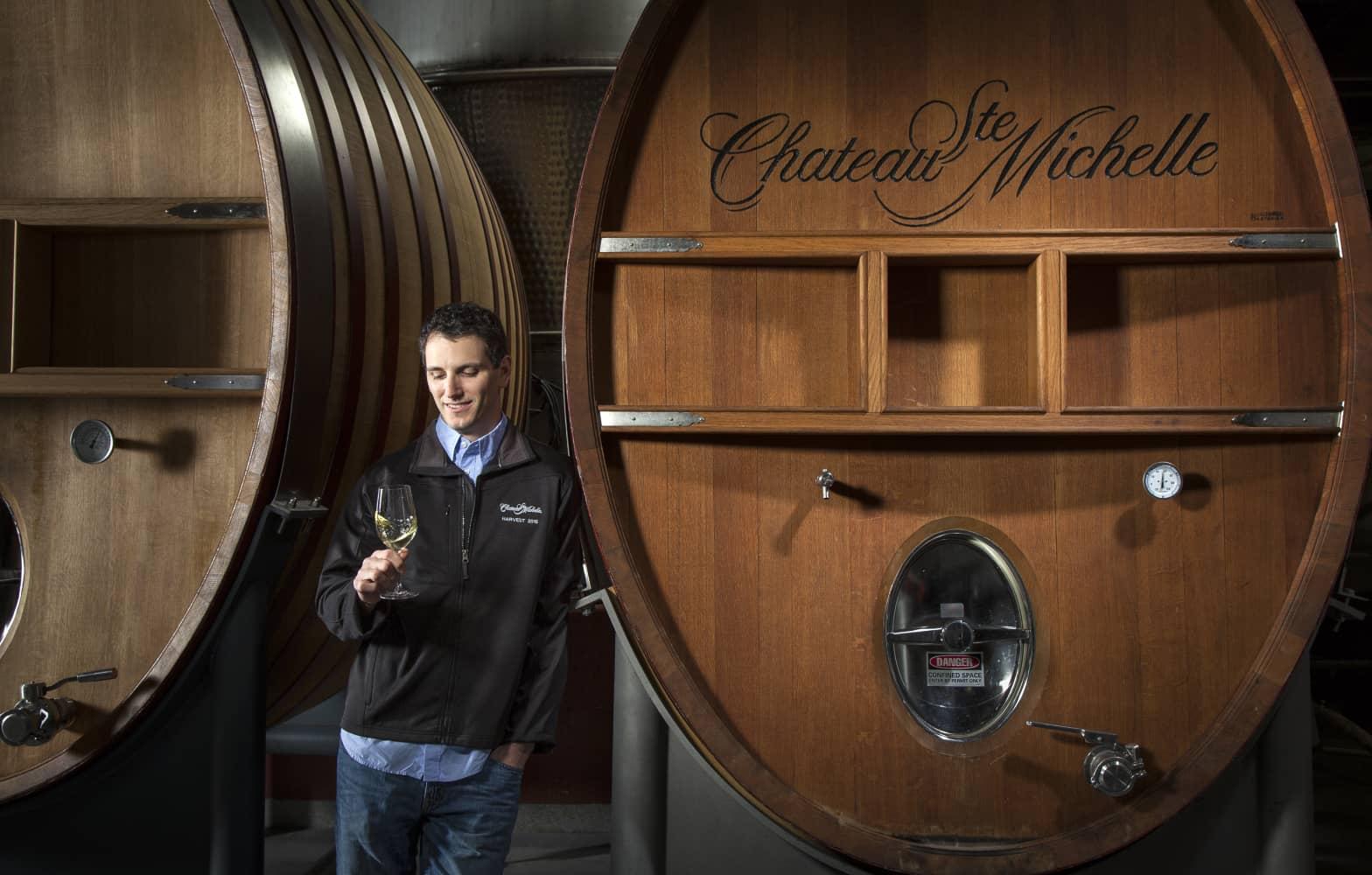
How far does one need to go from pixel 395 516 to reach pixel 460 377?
319 mm

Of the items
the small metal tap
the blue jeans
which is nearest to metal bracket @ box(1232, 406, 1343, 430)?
the small metal tap

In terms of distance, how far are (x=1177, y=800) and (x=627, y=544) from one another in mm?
1316

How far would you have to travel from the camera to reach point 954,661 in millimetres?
2338

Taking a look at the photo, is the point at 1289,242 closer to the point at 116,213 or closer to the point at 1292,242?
the point at 1292,242

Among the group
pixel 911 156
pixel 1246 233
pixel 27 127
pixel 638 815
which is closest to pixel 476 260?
pixel 27 127

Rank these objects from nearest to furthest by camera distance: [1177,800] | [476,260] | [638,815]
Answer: [1177,800] → [638,815] → [476,260]

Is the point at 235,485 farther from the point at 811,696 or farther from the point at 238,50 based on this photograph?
the point at 811,696

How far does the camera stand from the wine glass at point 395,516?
194 cm

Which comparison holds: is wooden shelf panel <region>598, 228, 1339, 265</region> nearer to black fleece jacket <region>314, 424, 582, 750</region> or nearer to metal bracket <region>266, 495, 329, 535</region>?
black fleece jacket <region>314, 424, 582, 750</region>

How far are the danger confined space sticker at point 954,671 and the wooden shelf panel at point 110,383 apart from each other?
1.61 meters

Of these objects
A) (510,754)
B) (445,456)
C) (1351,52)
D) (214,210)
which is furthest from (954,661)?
(1351,52)

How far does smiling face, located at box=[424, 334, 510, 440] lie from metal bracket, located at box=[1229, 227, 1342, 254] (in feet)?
5.44

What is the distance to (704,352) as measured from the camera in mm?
2363

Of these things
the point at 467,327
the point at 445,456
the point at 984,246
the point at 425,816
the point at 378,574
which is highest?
the point at 984,246
